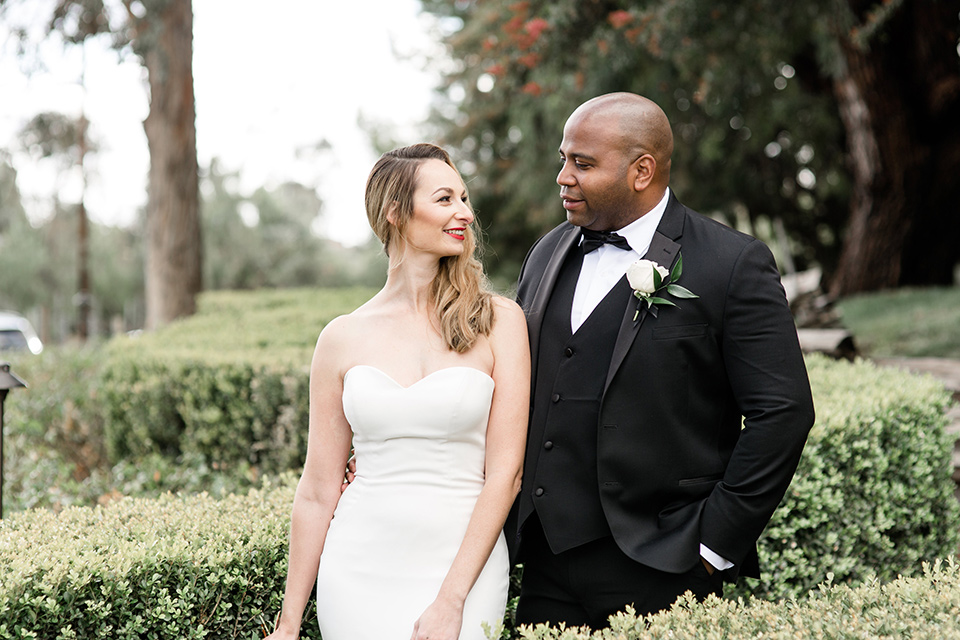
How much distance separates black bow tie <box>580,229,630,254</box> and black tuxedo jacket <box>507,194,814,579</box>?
0.40 ft

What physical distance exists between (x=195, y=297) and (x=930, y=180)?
1212cm

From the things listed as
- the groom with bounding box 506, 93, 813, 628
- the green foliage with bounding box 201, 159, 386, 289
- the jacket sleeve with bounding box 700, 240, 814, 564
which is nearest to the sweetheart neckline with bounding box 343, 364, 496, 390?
the groom with bounding box 506, 93, 813, 628

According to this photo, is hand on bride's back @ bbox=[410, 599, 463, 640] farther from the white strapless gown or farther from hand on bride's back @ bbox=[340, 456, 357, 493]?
hand on bride's back @ bbox=[340, 456, 357, 493]

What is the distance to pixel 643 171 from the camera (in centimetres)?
273

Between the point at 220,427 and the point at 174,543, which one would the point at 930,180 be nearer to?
the point at 220,427

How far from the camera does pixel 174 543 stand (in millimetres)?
3000

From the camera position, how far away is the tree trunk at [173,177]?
11961 millimetres

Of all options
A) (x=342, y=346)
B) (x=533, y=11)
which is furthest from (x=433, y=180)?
(x=533, y=11)

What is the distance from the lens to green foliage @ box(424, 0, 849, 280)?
904 centimetres

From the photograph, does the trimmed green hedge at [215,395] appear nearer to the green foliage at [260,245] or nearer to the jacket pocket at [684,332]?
the jacket pocket at [684,332]

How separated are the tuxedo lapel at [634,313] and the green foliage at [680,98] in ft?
20.0

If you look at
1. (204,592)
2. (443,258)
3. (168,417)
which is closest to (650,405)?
(443,258)

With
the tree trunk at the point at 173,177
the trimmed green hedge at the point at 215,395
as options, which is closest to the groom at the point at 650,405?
the trimmed green hedge at the point at 215,395

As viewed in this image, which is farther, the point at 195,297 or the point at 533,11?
the point at 195,297
